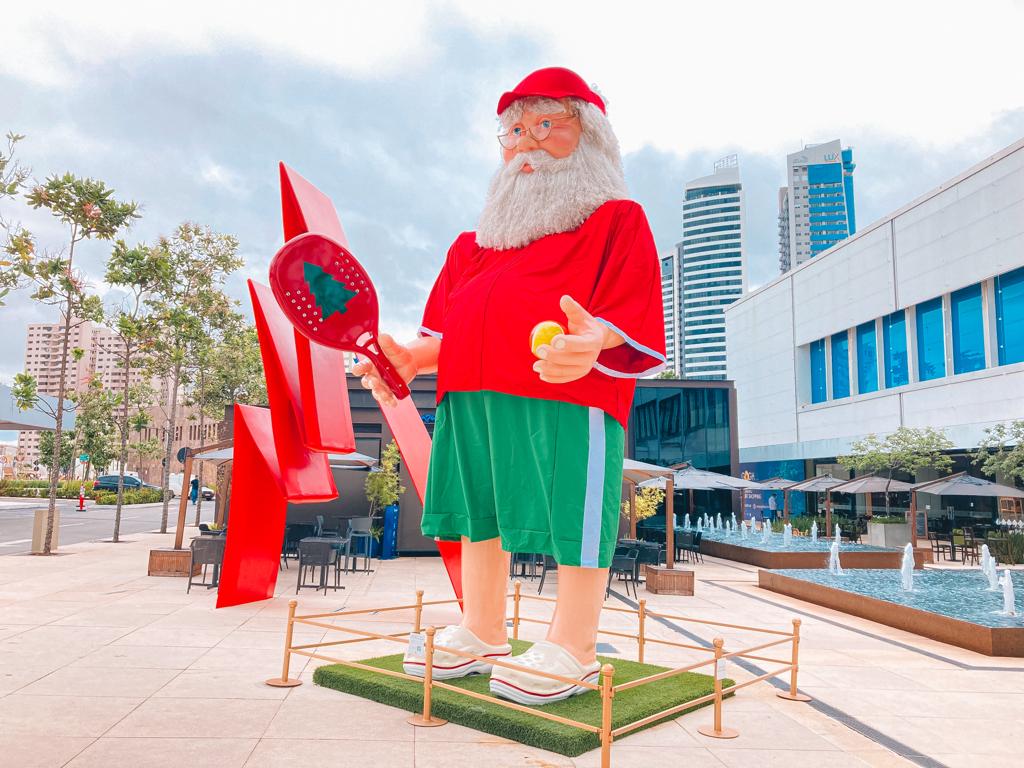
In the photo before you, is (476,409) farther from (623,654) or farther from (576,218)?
(623,654)

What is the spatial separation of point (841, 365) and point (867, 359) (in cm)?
230

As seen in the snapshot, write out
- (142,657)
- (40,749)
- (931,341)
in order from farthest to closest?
(931,341), (142,657), (40,749)

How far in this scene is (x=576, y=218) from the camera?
15.2 ft

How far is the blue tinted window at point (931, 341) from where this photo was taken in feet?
100.0

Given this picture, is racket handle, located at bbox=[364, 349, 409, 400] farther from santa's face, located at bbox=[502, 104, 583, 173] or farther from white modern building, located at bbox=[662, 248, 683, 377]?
white modern building, located at bbox=[662, 248, 683, 377]

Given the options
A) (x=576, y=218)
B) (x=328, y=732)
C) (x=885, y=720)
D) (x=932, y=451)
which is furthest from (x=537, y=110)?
(x=932, y=451)

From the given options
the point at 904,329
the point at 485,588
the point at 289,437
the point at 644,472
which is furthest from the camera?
the point at 904,329

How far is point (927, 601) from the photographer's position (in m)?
10.9

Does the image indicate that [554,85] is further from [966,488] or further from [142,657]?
[966,488]

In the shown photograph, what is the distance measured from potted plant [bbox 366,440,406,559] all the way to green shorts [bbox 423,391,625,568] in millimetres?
9714

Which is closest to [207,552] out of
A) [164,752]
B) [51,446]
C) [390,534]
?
[390,534]

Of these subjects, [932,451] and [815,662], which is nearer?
[815,662]

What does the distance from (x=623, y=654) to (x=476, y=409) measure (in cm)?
402

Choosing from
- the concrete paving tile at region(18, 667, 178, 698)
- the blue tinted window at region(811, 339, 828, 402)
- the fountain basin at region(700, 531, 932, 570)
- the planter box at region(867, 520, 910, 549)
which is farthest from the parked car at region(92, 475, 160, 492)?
the concrete paving tile at region(18, 667, 178, 698)
